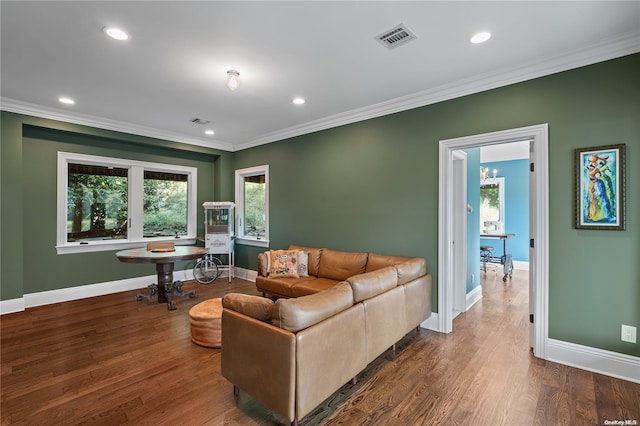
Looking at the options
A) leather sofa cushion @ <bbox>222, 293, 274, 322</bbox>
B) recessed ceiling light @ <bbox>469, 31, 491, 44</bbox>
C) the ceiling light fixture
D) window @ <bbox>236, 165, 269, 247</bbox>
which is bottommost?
leather sofa cushion @ <bbox>222, 293, 274, 322</bbox>

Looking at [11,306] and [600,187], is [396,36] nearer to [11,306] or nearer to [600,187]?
[600,187]

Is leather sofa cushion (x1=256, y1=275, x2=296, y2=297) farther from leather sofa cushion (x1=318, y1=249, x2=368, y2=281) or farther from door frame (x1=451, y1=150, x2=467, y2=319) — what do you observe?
door frame (x1=451, y1=150, x2=467, y2=319)

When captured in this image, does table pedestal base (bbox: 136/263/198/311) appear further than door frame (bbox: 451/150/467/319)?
Yes

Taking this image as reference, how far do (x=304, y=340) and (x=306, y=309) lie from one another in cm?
19

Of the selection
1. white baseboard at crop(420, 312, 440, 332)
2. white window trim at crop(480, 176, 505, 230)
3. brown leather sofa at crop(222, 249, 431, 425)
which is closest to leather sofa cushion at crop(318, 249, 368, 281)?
white baseboard at crop(420, 312, 440, 332)

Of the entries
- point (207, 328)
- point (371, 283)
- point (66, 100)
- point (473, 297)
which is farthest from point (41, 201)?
point (473, 297)

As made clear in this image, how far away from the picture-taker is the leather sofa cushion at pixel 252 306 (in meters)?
2.00

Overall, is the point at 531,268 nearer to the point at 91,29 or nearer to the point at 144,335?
the point at 144,335

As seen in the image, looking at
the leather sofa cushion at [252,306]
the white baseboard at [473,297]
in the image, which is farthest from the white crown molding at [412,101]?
the leather sofa cushion at [252,306]

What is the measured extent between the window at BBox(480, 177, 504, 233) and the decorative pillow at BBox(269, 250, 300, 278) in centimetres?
585

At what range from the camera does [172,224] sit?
6098 mm

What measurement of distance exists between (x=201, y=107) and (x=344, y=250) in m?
2.98

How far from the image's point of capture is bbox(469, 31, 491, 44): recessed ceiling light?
2.46 meters

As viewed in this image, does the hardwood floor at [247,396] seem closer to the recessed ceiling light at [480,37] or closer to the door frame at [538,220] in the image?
the door frame at [538,220]
